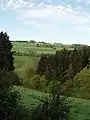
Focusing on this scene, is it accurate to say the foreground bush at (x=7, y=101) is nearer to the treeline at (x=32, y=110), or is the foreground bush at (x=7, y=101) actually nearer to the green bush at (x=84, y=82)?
the treeline at (x=32, y=110)

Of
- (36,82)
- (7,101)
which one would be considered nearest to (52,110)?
(7,101)

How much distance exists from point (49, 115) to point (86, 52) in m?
77.3

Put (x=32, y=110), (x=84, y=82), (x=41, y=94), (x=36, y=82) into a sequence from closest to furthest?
(x=32, y=110), (x=41, y=94), (x=84, y=82), (x=36, y=82)

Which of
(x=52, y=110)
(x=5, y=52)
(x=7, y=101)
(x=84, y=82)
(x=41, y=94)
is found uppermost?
(x=5, y=52)

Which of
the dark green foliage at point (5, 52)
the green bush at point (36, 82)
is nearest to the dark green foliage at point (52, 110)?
the dark green foliage at point (5, 52)

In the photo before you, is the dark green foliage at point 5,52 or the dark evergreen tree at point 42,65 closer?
the dark green foliage at point 5,52

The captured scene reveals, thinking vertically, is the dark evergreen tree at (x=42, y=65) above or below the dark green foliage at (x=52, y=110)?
below

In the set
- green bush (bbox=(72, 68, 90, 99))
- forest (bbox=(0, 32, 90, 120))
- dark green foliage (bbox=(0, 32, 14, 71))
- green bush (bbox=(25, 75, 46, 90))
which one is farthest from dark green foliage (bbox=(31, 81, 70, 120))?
green bush (bbox=(25, 75, 46, 90))

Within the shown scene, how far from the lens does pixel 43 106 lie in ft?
62.2

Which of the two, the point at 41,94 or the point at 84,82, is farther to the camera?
the point at 84,82

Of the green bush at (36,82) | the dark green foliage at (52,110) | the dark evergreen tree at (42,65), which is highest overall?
the dark green foliage at (52,110)

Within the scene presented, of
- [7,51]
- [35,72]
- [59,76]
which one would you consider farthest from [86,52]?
[59,76]

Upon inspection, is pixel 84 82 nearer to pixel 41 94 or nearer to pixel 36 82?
pixel 36 82

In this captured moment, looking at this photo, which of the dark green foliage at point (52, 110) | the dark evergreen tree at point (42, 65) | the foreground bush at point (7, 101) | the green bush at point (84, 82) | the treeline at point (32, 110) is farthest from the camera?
the dark evergreen tree at point (42, 65)
